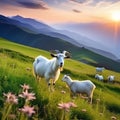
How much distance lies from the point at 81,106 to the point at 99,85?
27.2 m

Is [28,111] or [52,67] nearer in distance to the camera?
[28,111]

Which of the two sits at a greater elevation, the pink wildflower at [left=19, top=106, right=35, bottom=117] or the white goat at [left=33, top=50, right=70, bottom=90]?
the pink wildflower at [left=19, top=106, right=35, bottom=117]

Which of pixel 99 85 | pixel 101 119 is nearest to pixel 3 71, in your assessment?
pixel 101 119

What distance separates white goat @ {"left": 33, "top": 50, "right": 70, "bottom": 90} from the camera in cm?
1639

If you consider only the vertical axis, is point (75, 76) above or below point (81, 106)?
below

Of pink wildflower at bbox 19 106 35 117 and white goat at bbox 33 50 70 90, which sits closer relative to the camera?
pink wildflower at bbox 19 106 35 117

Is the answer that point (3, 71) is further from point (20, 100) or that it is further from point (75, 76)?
point (75, 76)

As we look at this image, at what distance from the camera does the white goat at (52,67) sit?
1639 centimetres

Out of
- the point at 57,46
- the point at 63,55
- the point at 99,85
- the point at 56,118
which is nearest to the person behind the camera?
the point at 56,118

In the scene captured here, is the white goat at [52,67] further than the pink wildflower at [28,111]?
Yes

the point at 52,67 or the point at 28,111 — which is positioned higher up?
the point at 28,111

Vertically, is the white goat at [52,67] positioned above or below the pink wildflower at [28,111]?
→ below

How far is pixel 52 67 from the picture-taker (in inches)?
679

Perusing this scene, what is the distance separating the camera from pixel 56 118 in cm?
855
